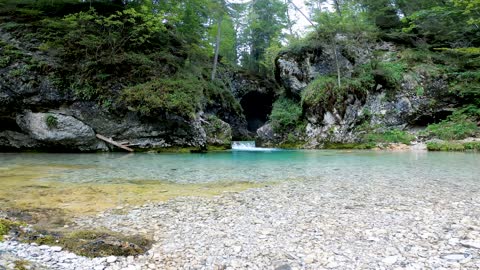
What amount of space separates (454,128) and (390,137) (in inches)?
124

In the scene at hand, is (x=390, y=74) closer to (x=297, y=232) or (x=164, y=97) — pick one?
(x=164, y=97)

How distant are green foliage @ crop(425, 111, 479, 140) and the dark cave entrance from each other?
14729mm

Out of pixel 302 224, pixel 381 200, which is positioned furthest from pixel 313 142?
pixel 302 224

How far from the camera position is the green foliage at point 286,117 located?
853 inches

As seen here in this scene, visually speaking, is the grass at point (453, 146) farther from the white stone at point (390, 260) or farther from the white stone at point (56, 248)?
the white stone at point (56, 248)

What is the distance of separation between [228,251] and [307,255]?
0.72 m

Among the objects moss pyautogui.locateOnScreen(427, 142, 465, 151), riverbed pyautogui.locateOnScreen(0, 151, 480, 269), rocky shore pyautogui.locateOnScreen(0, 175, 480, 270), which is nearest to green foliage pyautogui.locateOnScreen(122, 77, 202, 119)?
riverbed pyautogui.locateOnScreen(0, 151, 480, 269)

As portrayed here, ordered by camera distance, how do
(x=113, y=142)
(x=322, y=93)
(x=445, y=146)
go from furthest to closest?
(x=322, y=93), (x=113, y=142), (x=445, y=146)

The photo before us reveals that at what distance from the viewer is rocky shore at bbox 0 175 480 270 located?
2.46m

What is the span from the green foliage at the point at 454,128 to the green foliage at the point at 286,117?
27.0 ft

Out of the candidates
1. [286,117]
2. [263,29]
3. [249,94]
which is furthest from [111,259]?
[263,29]

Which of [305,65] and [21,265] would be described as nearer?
[21,265]

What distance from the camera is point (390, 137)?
675 inches

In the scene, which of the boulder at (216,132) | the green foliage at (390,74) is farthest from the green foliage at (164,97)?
the green foliage at (390,74)
